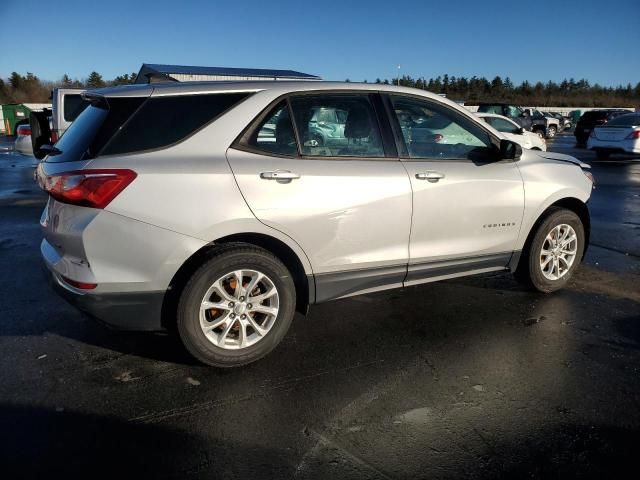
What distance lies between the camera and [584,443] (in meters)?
2.62

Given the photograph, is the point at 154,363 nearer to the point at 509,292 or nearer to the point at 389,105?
the point at 389,105

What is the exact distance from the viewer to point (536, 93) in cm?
8019

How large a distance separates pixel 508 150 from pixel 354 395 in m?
2.40

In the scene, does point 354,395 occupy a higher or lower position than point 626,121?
lower

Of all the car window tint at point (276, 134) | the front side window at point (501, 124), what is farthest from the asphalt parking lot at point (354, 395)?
the front side window at point (501, 124)

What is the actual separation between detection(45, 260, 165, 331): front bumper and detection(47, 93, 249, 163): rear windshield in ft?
2.65

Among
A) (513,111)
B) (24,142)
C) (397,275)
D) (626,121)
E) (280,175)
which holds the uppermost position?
(513,111)

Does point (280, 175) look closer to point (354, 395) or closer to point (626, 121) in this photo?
point (354, 395)

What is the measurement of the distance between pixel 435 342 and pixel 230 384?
151 cm

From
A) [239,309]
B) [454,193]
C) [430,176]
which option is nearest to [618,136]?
[454,193]

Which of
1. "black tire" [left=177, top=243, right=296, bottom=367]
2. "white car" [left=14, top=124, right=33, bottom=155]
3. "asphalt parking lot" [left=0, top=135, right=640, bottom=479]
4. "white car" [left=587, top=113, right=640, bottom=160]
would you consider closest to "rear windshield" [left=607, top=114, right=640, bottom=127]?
"white car" [left=587, top=113, right=640, bottom=160]

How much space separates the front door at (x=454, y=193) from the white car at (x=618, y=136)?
1446cm

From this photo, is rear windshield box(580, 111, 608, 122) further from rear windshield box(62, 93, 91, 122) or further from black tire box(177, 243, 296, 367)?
black tire box(177, 243, 296, 367)

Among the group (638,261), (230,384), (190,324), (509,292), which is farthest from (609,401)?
(638,261)
